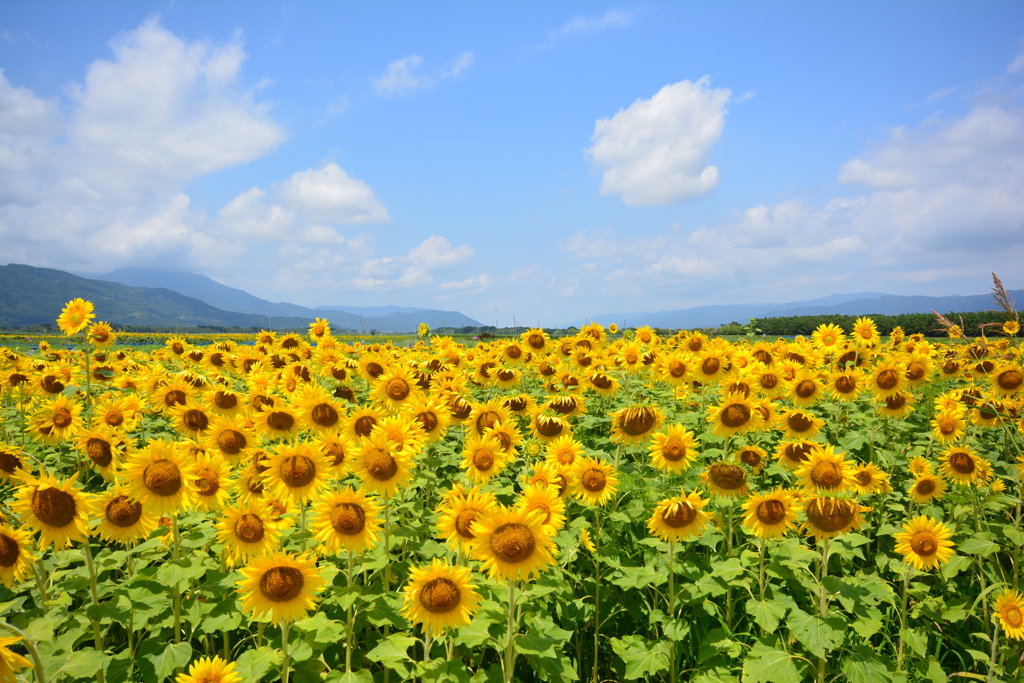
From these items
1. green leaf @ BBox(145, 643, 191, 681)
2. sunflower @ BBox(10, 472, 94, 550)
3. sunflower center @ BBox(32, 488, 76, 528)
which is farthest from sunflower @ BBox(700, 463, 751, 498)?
sunflower center @ BBox(32, 488, 76, 528)

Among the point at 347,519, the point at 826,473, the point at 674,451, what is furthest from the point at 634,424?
the point at 347,519

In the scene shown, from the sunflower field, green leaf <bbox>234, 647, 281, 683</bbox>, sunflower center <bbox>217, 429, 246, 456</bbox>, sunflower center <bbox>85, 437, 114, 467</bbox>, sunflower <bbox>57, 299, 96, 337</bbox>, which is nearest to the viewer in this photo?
green leaf <bbox>234, 647, 281, 683</bbox>

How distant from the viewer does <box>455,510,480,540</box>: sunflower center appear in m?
2.86

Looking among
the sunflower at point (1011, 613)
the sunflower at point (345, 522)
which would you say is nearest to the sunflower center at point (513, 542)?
the sunflower at point (345, 522)

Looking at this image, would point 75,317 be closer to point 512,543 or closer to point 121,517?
point 121,517

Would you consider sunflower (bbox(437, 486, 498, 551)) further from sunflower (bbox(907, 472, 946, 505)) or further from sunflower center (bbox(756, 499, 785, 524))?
sunflower (bbox(907, 472, 946, 505))

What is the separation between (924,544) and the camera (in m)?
3.73

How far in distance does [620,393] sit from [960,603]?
14.7 ft

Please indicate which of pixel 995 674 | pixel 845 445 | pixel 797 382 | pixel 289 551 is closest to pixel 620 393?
pixel 797 382

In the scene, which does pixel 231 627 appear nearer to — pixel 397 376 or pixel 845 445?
pixel 397 376

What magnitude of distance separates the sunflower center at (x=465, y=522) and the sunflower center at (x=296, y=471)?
3.67ft

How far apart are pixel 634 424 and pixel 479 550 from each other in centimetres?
227

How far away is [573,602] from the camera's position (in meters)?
3.76

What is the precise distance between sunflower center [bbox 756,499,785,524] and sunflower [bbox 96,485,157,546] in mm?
4162
